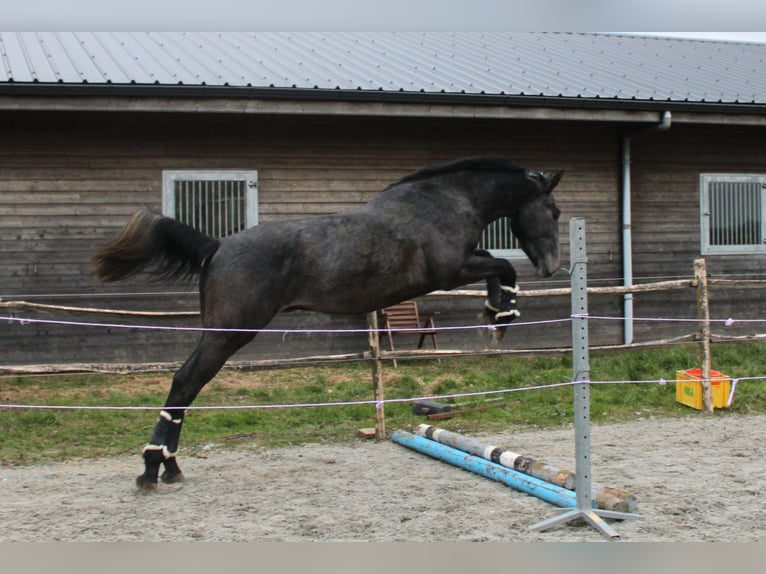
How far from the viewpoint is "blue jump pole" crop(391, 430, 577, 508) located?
4.59m

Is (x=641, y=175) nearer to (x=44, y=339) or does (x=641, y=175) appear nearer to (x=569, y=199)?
(x=569, y=199)

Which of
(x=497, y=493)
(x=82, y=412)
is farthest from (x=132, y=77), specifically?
(x=497, y=493)

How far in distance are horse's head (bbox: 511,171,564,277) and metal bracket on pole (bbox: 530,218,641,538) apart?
476mm

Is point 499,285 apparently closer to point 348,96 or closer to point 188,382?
point 188,382

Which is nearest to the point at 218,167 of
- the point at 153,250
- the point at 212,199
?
the point at 212,199

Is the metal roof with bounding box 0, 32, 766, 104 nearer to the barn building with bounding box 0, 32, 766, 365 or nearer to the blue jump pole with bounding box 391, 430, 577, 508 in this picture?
the barn building with bounding box 0, 32, 766, 365

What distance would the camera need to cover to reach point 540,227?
4.91 meters

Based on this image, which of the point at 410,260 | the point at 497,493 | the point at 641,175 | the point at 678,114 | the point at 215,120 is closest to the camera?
the point at 410,260

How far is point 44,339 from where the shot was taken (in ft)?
30.8

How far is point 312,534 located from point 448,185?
225 cm

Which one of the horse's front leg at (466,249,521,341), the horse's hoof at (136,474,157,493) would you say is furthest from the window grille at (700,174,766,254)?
the horse's hoof at (136,474,157,493)

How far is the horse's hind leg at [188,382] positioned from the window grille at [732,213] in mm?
8688

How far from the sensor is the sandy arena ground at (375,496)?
4.19m

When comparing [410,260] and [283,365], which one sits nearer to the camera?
[410,260]
